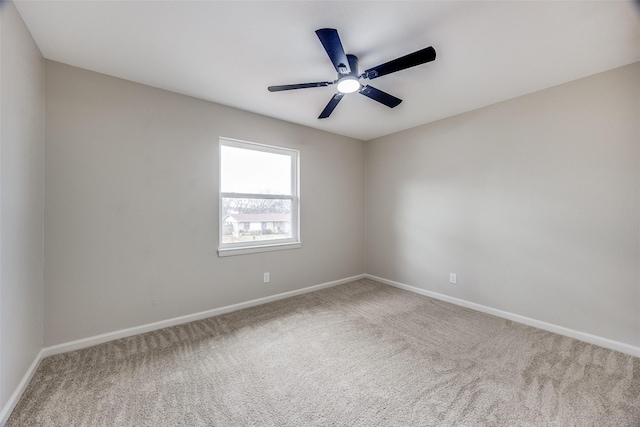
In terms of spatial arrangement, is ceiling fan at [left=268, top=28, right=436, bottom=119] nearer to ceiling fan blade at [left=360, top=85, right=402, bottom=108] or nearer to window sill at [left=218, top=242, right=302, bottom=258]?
ceiling fan blade at [left=360, top=85, right=402, bottom=108]

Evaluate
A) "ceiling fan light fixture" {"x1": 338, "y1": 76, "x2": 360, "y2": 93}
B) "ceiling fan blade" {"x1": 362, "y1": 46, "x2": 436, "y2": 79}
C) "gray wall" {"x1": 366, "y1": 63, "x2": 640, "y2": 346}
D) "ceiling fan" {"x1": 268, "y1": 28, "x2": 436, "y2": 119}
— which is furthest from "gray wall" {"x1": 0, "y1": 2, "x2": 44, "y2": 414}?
"gray wall" {"x1": 366, "y1": 63, "x2": 640, "y2": 346}

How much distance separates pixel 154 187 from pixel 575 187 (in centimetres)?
414

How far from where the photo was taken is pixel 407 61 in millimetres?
1729

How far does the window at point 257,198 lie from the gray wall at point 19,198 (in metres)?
1.49

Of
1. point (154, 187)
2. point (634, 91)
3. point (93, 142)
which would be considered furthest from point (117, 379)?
point (634, 91)

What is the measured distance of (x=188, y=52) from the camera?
2.08 m

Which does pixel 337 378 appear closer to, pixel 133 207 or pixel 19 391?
Answer: pixel 19 391

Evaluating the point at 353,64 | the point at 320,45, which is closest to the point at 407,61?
the point at 353,64

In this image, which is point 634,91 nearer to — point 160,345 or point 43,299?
point 160,345

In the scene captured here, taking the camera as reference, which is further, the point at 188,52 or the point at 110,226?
the point at 110,226

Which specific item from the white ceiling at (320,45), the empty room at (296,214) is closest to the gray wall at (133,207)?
→ the empty room at (296,214)

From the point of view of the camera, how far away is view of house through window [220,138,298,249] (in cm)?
318

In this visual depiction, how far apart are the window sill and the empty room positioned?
0.03 metres

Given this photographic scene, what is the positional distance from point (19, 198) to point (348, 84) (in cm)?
243
